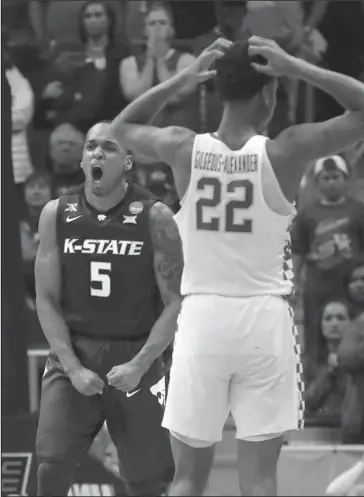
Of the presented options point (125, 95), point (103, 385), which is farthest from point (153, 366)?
point (125, 95)

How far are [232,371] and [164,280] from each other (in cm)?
83

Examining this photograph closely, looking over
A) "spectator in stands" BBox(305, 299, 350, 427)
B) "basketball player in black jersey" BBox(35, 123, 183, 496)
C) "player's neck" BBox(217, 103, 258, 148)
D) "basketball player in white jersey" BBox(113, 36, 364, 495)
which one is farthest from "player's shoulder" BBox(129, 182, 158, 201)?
"spectator in stands" BBox(305, 299, 350, 427)

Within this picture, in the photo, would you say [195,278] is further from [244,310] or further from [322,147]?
[322,147]

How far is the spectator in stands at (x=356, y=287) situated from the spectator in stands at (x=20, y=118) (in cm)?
183

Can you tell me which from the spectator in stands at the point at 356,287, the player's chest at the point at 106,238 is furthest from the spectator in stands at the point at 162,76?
the player's chest at the point at 106,238

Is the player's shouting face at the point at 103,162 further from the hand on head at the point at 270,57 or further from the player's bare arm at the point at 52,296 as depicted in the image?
the hand on head at the point at 270,57

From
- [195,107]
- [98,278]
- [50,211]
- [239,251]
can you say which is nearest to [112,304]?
[98,278]

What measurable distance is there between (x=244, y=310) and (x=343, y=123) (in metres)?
0.72

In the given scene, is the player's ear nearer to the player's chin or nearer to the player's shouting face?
the player's shouting face

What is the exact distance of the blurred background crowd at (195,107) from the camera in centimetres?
588

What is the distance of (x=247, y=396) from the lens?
12.4ft

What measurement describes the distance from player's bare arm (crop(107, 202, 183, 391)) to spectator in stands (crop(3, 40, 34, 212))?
1684 mm

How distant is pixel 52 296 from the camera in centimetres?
454

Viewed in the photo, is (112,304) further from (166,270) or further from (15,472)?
(15,472)
